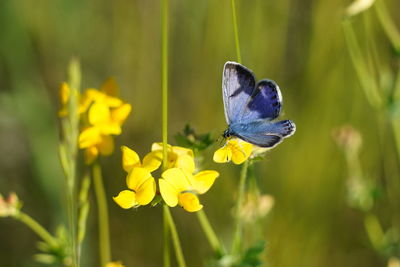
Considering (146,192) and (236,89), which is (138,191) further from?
(236,89)

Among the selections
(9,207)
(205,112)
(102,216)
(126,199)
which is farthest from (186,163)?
(205,112)

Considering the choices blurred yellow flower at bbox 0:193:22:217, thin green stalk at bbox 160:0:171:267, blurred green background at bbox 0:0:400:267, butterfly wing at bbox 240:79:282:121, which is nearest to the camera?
thin green stalk at bbox 160:0:171:267

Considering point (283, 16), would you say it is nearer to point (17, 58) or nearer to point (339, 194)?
point (339, 194)

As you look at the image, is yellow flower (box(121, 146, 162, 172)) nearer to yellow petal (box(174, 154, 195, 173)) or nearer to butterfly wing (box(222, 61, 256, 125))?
yellow petal (box(174, 154, 195, 173))

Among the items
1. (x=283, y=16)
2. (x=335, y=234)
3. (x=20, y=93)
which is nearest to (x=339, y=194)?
(x=335, y=234)

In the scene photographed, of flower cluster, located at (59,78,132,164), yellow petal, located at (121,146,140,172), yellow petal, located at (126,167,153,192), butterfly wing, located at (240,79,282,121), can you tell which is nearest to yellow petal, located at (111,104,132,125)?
flower cluster, located at (59,78,132,164)
